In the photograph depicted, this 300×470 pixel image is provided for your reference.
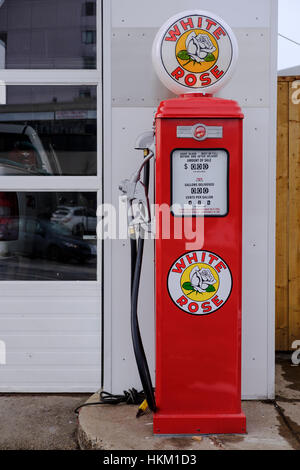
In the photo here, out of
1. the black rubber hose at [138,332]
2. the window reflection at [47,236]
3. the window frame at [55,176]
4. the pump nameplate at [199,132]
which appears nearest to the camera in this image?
the pump nameplate at [199,132]

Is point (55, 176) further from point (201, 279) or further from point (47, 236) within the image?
point (201, 279)

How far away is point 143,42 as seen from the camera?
344 centimetres

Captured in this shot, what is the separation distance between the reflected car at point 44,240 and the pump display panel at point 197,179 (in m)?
1.35

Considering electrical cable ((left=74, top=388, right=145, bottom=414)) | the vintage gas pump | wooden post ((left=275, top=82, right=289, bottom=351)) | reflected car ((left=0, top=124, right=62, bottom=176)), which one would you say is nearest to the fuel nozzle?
the vintage gas pump

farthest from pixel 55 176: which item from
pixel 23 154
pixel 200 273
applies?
pixel 200 273

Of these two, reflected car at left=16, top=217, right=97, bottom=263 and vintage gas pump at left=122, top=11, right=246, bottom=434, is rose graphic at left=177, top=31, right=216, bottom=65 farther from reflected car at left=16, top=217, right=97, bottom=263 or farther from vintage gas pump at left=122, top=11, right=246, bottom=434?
reflected car at left=16, top=217, right=97, bottom=263

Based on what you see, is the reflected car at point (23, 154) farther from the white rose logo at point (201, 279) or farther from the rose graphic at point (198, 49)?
the white rose logo at point (201, 279)

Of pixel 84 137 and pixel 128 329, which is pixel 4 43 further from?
pixel 128 329

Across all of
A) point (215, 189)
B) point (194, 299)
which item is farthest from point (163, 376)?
point (215, 189)

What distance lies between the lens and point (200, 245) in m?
2.89

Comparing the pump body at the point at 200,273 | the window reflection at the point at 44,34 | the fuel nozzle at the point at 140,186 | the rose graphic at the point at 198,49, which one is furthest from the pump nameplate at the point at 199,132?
the window reflection at the point at 44,34

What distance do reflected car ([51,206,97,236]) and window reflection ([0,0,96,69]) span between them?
3.51 ft

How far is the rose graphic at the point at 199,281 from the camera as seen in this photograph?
2.91 meters

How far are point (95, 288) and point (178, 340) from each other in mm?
1105
